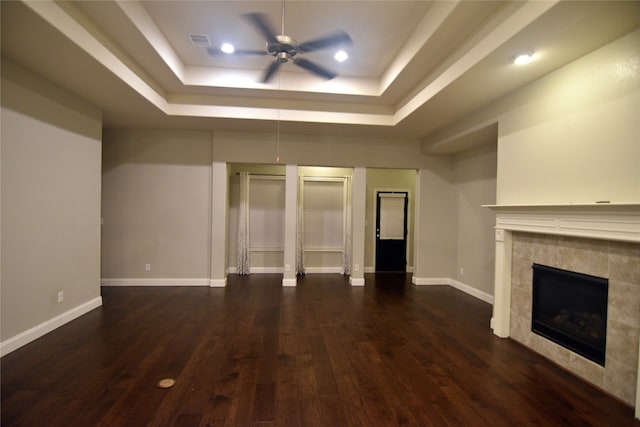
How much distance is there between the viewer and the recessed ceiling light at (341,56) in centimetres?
343

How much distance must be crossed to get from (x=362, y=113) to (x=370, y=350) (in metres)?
3.56

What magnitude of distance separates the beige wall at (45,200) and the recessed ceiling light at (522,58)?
4731 mm

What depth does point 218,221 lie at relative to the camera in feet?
16.7

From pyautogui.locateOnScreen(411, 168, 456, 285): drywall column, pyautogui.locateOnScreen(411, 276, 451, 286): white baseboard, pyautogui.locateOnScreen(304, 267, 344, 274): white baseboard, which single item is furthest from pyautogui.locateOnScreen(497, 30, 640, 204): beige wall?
pyautogui.locateOnScreen(304, 267, 344, 274): white baseboard

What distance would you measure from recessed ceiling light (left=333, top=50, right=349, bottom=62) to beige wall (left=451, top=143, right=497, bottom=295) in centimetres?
278

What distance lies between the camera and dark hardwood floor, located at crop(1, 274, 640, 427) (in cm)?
191

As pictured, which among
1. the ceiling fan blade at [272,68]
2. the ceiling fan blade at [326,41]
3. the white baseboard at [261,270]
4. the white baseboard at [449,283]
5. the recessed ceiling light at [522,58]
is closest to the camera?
the ceiling fan blade at [326,41]

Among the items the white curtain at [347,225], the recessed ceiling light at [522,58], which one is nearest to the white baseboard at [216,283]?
the white curtain at [347,225]

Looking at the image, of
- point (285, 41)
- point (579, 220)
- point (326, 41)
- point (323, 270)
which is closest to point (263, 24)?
point (285, 41)

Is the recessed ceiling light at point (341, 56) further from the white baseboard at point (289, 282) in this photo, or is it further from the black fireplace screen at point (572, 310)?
the white baseboard at point (289, 282)

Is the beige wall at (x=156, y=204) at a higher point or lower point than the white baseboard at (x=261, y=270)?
higher

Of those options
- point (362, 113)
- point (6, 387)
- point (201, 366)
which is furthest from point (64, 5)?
point (362, 113)

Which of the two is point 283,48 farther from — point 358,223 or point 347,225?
point 347,225

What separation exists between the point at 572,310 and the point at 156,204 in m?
6.00
